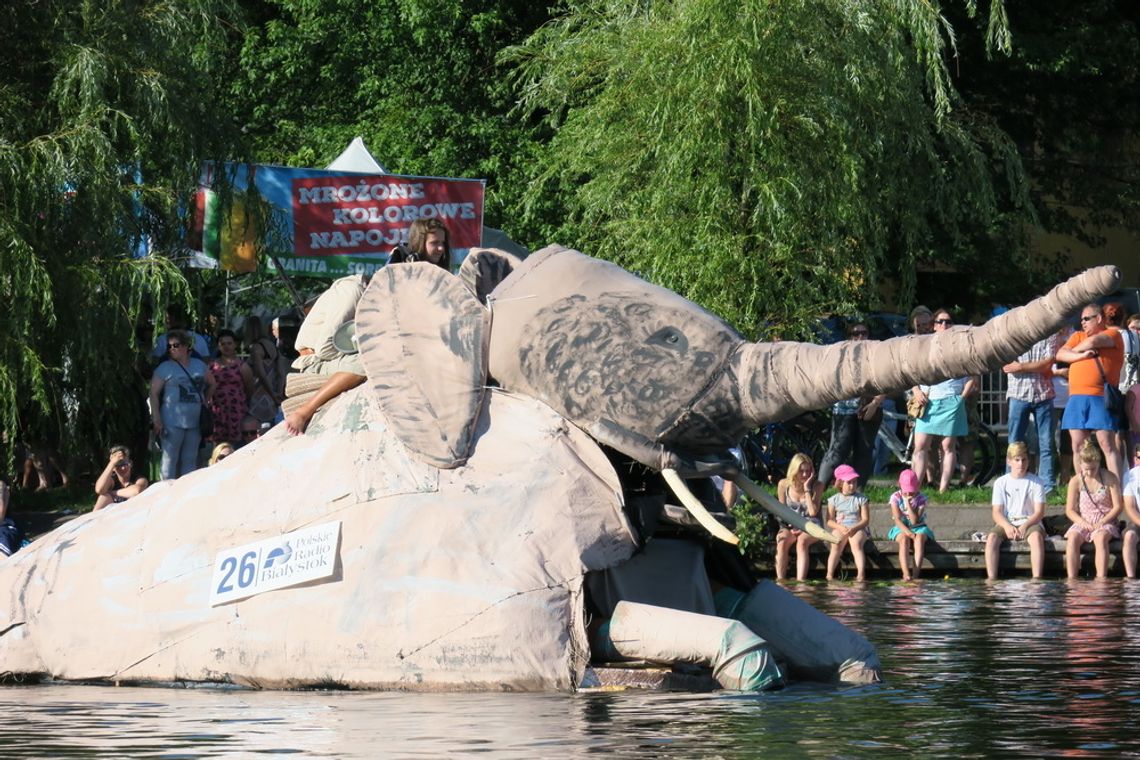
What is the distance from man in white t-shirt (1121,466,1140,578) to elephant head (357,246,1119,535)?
982 centimetres

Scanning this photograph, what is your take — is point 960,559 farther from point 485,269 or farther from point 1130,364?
point 485,269

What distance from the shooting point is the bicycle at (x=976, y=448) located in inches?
869

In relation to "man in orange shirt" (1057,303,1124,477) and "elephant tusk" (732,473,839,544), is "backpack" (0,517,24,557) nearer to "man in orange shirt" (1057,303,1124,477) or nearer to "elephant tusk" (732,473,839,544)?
"elephant tusk" (732,473,839,544)

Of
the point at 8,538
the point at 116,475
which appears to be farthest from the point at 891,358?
the point at 116,475

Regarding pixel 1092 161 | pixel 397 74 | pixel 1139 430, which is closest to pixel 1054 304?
pixel 1139 430

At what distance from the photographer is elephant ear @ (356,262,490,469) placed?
8.91 metres

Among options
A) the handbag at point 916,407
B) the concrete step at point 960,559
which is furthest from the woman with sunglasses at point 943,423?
the concrete step at point 960,559

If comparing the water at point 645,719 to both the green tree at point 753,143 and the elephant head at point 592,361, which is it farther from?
the green tree at point 753,143

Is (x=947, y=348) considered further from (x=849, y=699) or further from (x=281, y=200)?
(x=281, y=200)

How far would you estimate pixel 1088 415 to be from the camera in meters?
19.5

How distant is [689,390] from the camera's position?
28.3 feet

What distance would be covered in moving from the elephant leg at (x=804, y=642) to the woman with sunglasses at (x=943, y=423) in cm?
1195

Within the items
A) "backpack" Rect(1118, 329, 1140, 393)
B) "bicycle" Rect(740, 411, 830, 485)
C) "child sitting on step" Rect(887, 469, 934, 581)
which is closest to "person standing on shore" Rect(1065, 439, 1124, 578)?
"child sitting on step" Rect(887, 469, 934, 581)

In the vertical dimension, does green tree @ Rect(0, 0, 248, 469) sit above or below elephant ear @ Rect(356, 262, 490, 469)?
above
